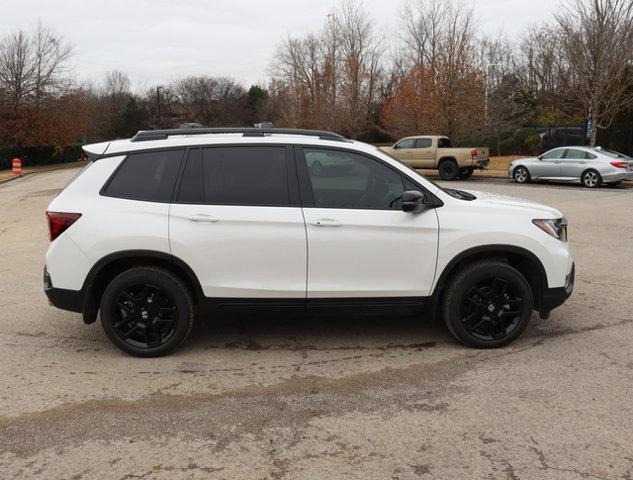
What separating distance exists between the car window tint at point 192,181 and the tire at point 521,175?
19.2 metres

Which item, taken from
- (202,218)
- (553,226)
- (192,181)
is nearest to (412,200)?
(553,226)

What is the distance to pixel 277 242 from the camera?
446cm

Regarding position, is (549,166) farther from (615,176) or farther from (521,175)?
(615,176)

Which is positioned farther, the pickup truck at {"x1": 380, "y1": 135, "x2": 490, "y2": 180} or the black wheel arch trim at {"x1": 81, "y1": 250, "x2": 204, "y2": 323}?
the pickup truck at {"x1": 380, "y1": 135, "x2": 490, "y2": 180}

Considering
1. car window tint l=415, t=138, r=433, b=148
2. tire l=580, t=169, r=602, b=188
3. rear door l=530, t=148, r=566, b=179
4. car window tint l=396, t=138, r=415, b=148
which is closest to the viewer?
tire l=580, t=169, r=602, b=188

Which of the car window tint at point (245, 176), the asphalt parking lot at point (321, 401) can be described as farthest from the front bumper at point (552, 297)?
the car window tint at point (245, 176)

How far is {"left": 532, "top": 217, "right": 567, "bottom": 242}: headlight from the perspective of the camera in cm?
473

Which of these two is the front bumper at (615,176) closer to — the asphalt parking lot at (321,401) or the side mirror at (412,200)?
the asphalt parking lot at (321,401)

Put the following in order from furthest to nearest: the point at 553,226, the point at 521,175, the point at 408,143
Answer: the point at 408,143 < the point at 521,175 < the point at 553,226

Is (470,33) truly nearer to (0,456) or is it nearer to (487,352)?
(487,352)

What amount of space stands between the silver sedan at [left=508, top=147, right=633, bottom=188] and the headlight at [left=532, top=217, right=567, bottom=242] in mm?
16297

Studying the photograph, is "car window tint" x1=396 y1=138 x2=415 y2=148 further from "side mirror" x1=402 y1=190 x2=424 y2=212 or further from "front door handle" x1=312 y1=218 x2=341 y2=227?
"front door handle" x1=312 y1=218 x2=341 y2=227

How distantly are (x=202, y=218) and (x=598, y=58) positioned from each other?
23159mm

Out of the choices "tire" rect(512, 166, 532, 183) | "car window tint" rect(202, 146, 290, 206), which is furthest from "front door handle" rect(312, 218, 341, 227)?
"tire" rect(512, 166, 532, 183)
